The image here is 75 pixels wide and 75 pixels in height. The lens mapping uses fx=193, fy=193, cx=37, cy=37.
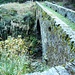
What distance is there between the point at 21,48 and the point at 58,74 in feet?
13.2

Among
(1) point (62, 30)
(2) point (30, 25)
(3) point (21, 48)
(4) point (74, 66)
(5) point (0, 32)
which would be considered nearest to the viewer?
(4) point (74, 66)

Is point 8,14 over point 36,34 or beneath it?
over

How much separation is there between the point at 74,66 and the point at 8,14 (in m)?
16.5

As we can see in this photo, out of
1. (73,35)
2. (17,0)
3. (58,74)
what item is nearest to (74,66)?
(58,74)

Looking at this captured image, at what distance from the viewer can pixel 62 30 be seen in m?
5.63

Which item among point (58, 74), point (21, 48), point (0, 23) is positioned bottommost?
point (0, 23)

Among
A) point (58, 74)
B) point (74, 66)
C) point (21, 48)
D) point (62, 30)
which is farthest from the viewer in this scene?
point (21, 48)

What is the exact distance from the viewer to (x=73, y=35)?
4938mm

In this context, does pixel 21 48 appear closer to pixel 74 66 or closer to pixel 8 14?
pixel 74 66

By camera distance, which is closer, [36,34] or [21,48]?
[21,48]

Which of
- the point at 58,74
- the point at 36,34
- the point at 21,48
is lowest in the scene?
the point at 36,34

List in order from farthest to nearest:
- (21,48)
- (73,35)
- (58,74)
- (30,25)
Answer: (30,25) < (21,48) < (73,35) < (58,74)

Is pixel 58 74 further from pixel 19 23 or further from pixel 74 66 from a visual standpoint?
pixel 19 23

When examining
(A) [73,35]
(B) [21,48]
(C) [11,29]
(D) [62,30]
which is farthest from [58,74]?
(C) [11,29]
